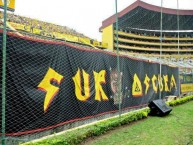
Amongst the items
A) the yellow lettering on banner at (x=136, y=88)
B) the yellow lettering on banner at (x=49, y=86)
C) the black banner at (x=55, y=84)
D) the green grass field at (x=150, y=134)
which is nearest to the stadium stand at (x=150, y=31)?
the yellow lettering on banner at (x=136, y=88)

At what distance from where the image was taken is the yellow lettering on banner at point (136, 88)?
8478mm

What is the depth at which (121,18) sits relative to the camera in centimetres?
7425

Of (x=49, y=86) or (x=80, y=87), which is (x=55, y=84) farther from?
(x=80, y=87)

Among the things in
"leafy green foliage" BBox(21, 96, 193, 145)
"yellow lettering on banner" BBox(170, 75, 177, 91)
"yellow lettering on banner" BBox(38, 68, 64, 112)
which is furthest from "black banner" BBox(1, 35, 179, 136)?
"yellow lettering on banner" BBox(170, 75, 177, 91)

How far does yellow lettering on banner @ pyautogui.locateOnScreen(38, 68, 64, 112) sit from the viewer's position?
442cm

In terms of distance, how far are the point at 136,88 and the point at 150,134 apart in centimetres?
350

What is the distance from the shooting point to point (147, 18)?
77625mm

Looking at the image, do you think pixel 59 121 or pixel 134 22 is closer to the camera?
pixel 59 121

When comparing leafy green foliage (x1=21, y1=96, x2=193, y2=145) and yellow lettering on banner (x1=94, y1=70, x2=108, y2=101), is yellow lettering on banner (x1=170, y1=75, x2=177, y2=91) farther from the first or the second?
yellow lettering on banner (x1=94, y1=70, x2=108, y2=101)

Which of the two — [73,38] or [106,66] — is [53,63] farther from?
[73,38]

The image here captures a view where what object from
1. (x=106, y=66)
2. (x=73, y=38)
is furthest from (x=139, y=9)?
(x=106, y=66)

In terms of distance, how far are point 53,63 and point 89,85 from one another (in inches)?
55.3

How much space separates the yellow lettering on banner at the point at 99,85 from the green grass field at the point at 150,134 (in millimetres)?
965

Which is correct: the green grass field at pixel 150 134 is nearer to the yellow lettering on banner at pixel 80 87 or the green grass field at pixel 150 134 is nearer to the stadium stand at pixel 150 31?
the yellow lettering on banner at pixel 80 87
